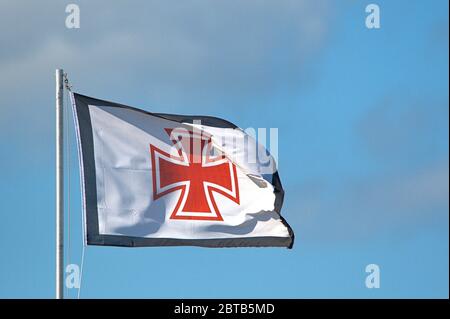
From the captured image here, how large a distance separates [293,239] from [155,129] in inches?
181

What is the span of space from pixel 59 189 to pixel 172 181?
14.6 ft

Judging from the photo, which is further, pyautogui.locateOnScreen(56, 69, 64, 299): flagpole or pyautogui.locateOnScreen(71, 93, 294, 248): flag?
pyautogui.locateOnScreen(71, 93, 294, 248): flag

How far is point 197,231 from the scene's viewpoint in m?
38.1

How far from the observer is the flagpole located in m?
33.9

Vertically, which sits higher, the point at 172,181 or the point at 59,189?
the point at 172,181

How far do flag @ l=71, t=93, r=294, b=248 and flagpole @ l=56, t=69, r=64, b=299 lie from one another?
1.36m

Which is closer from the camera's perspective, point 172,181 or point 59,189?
point 59,189

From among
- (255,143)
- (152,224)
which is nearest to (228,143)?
(255,143)

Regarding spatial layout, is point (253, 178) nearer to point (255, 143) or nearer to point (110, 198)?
point (255, 143)

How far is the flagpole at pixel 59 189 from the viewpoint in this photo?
33.9 m

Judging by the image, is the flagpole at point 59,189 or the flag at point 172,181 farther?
the flag at point 172,181

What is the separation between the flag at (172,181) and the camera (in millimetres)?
36938

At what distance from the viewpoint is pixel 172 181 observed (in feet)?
126

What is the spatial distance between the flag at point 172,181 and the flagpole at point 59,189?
4.47 ft
